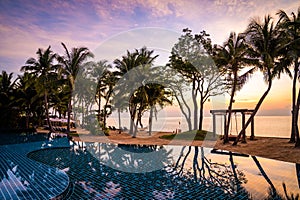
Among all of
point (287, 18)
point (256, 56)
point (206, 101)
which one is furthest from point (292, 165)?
point (206, 101)

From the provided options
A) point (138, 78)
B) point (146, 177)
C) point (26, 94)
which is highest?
point (138, 78)

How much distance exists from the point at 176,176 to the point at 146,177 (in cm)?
106

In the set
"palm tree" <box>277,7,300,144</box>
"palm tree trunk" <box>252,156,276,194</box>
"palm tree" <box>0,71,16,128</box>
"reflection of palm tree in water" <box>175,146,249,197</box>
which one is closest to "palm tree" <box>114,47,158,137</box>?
"palm tree" <box>0,71,16,128</box>

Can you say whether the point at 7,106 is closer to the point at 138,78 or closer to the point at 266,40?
the point at 138,78

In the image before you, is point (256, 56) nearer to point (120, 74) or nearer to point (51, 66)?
point (120, 74)

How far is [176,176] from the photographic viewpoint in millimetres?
8109

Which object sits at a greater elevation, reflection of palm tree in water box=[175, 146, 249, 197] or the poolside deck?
the poolside deck

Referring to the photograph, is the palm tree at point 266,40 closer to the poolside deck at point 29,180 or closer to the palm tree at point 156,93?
the palm tree at point 156,93

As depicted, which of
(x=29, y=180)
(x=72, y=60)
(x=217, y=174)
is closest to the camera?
(x=29, y=180)

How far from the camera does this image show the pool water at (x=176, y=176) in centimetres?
618

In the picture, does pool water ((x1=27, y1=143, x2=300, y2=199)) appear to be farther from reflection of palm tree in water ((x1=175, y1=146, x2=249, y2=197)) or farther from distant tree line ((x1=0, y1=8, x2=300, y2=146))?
distant tree line ((x1=0, y1=8, x2=300, y2=146))

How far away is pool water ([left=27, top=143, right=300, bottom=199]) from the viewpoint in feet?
20.3

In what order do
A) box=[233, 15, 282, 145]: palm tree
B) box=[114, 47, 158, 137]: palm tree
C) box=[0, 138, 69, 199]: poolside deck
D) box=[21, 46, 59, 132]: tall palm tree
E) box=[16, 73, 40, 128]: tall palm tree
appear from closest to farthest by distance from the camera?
box=[0, 138, 69, 199]: poolside deck < box=[233, 15, 282, 145]: palm tree < box=[21, 46, 59, 132]: tall palm tree < box=[114, 47, 158, 137]: palm tree < box=[16, 73, 40, 128]: tall palm tree

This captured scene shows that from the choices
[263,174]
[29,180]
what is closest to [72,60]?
[29,180]
